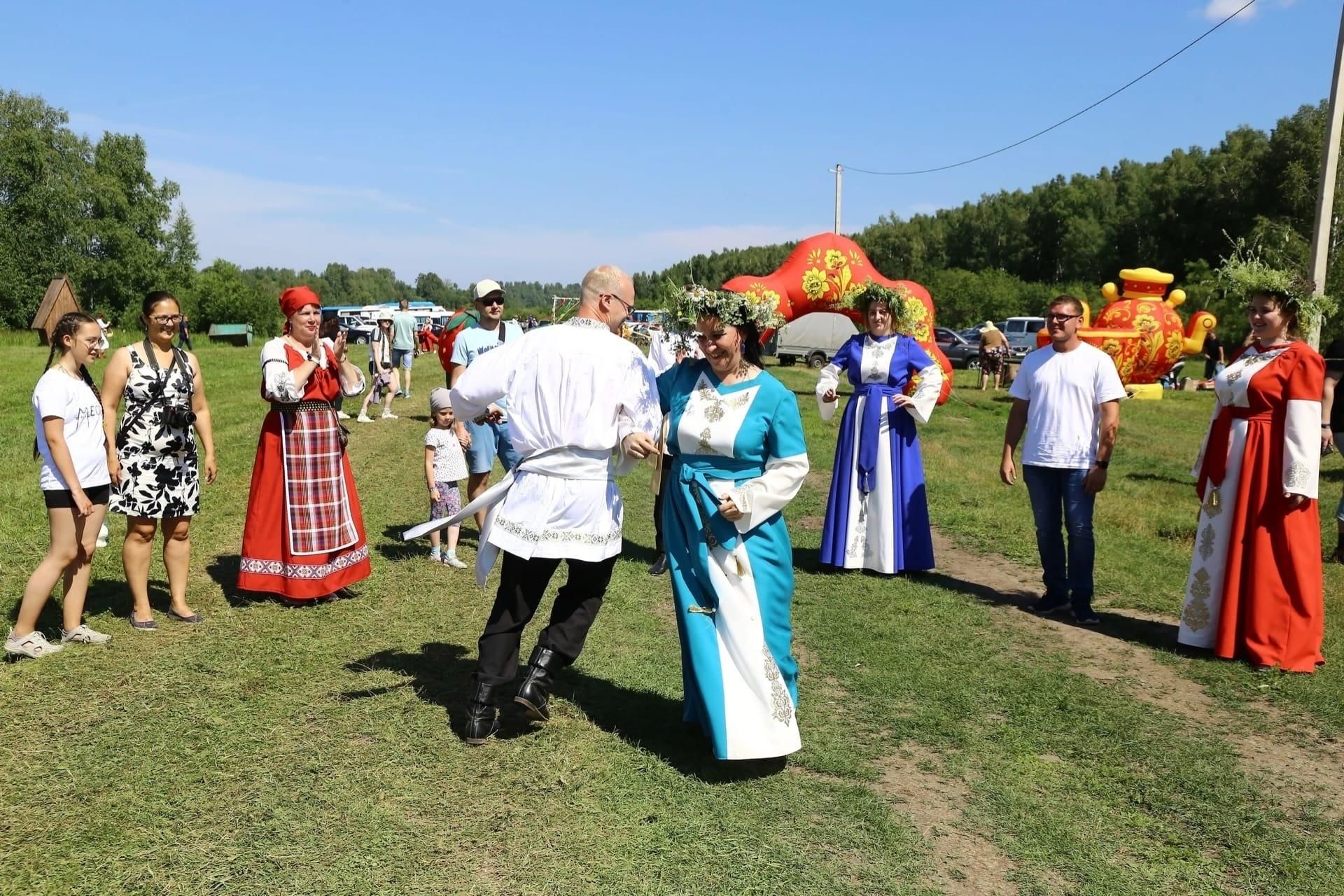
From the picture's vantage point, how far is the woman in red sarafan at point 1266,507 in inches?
205

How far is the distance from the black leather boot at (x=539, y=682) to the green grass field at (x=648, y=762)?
0.49 feet

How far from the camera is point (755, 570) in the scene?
13.1 feet

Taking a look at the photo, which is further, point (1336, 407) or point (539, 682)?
point (1336, 407)

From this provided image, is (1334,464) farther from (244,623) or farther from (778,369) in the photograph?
(778,369)

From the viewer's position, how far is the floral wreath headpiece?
5.38 metres

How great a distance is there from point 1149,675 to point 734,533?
2.72 metres

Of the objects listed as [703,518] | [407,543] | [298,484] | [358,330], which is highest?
[358,330]

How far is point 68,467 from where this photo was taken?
467cm

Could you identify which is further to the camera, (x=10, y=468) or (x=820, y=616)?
(x=10, y=468)

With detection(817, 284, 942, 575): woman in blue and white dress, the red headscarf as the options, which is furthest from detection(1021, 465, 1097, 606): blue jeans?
the red headscarf

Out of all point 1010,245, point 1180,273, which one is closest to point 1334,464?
point 1180,273

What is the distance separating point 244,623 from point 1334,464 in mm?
12862

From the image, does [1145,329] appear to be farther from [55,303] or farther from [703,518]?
[55,303]

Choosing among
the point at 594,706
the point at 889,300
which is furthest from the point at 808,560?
the point at 594,706
